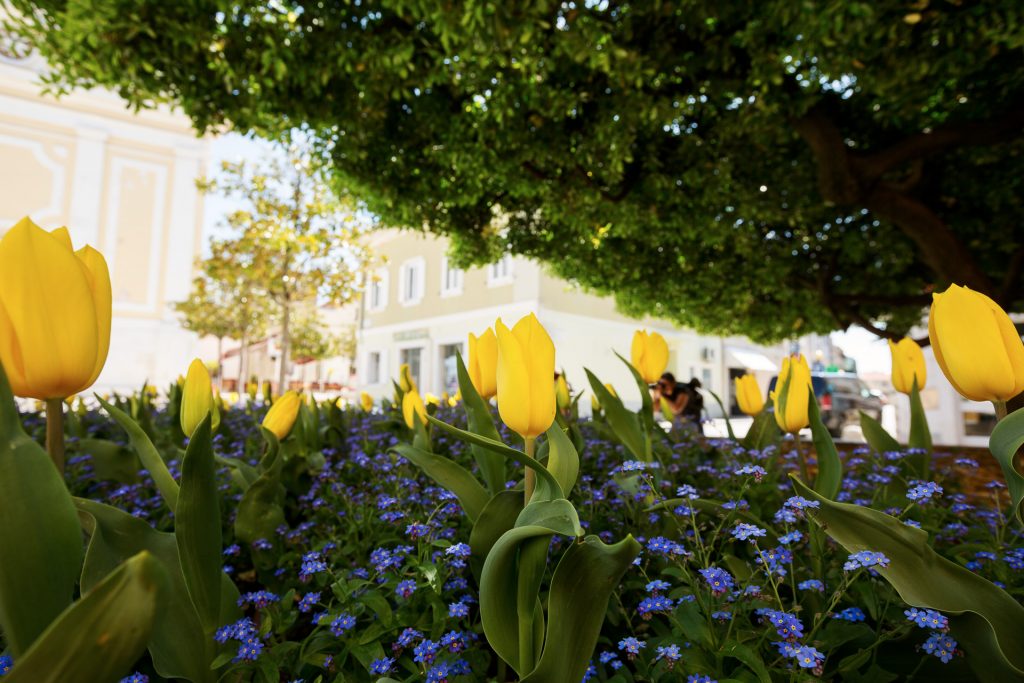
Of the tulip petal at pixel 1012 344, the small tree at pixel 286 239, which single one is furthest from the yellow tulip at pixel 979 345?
the small tree at pixel 286 239

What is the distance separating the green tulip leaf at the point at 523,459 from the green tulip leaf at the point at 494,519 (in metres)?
0.24

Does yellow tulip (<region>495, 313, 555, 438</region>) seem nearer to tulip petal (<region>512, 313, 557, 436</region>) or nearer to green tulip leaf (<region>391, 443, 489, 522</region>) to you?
tulip petal (<region>512, 313, 557, 436</region>)

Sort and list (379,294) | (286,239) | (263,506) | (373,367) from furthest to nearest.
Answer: (373,367), (379,294), (286,239), (263,506)

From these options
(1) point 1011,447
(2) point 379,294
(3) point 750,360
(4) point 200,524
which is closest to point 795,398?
(1) point 1011,447

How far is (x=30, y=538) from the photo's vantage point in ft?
1.98

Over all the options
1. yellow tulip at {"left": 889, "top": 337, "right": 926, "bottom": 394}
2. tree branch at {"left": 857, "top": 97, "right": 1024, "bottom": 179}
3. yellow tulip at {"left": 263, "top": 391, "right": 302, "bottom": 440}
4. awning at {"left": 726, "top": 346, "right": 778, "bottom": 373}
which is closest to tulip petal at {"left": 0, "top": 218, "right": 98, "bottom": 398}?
yellow tulip at {"left": 263, "top": 391, "right": 302, "bottom": 440}

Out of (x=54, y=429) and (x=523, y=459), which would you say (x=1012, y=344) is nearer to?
(x=523, y=459)

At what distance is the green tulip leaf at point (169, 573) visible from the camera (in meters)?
0.83

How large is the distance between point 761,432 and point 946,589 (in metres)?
1.44

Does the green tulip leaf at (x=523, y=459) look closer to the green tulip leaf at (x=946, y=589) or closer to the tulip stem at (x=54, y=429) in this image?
the green tulip leaf at (x=946, y=589)

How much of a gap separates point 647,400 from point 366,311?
22.1 m

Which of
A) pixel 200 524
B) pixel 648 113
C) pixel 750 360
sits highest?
pixel 648 113

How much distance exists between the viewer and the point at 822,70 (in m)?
3.88

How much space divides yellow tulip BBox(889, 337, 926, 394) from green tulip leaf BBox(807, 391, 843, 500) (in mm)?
742
